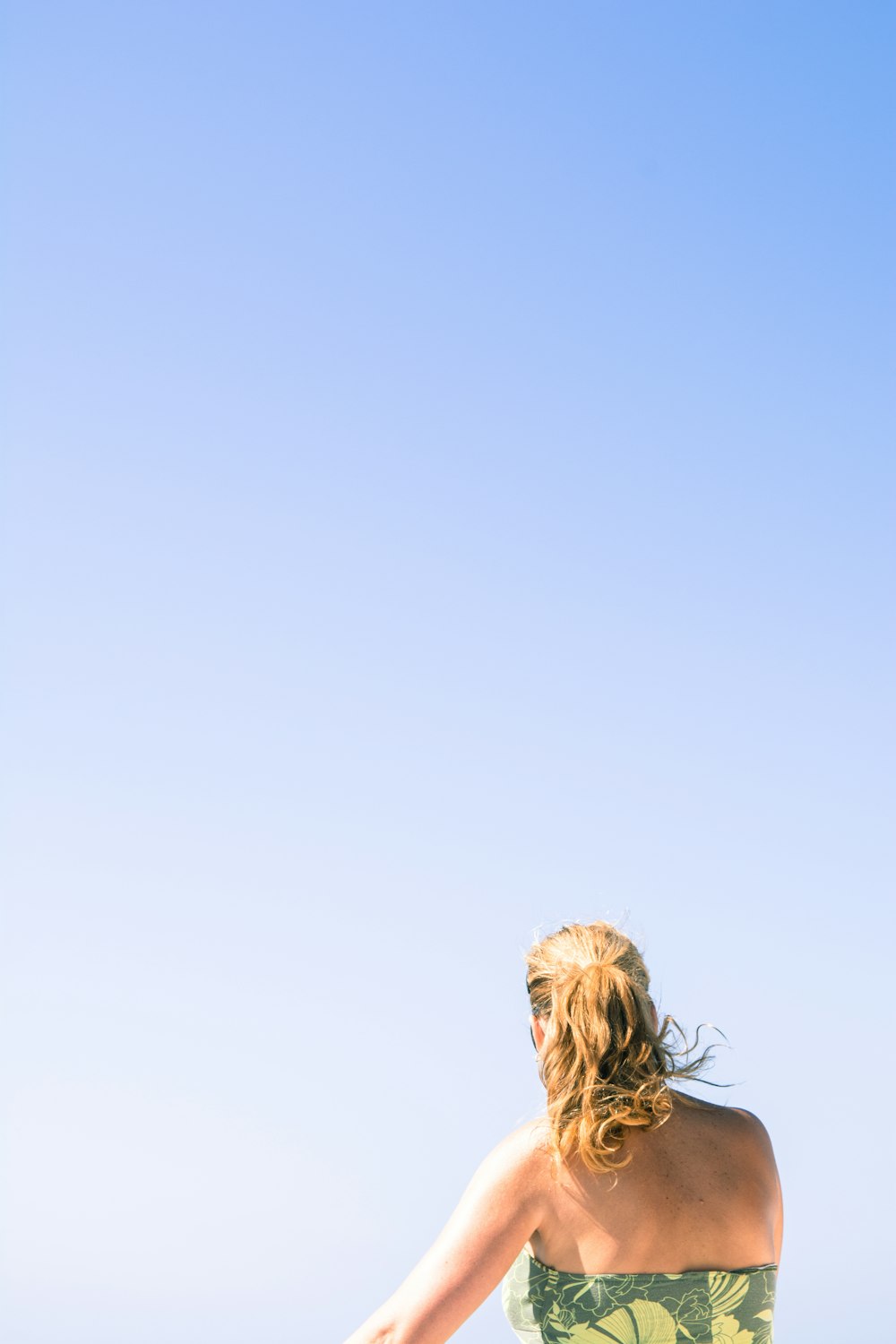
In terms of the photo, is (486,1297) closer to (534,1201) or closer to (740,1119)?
(534,1201)

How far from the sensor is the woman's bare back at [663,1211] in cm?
331

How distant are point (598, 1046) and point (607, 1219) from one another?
33cm

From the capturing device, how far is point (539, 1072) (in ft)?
11.5

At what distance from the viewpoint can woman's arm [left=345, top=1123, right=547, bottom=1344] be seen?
10.8ft

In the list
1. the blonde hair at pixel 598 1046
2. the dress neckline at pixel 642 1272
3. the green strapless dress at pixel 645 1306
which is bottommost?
the green strapless dress at pixel 645 1306

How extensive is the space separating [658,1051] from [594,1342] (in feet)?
1.88

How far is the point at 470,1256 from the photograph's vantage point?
3303 mm

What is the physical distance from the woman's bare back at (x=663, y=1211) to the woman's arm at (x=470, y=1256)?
0.17 ft

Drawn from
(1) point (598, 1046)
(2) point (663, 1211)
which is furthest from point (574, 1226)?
(1) point (598, 1046)

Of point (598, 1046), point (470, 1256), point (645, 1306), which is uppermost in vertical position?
point (598, 1046)

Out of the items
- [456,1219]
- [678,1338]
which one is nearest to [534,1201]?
[456,1219]

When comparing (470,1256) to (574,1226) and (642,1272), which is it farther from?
(642,1272)

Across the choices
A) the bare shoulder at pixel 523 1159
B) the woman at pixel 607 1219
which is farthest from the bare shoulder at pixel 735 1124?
the bare shoulder at pixel 523 1159

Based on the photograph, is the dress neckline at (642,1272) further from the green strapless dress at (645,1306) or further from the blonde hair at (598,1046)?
the blonde hair at (598,1046)
